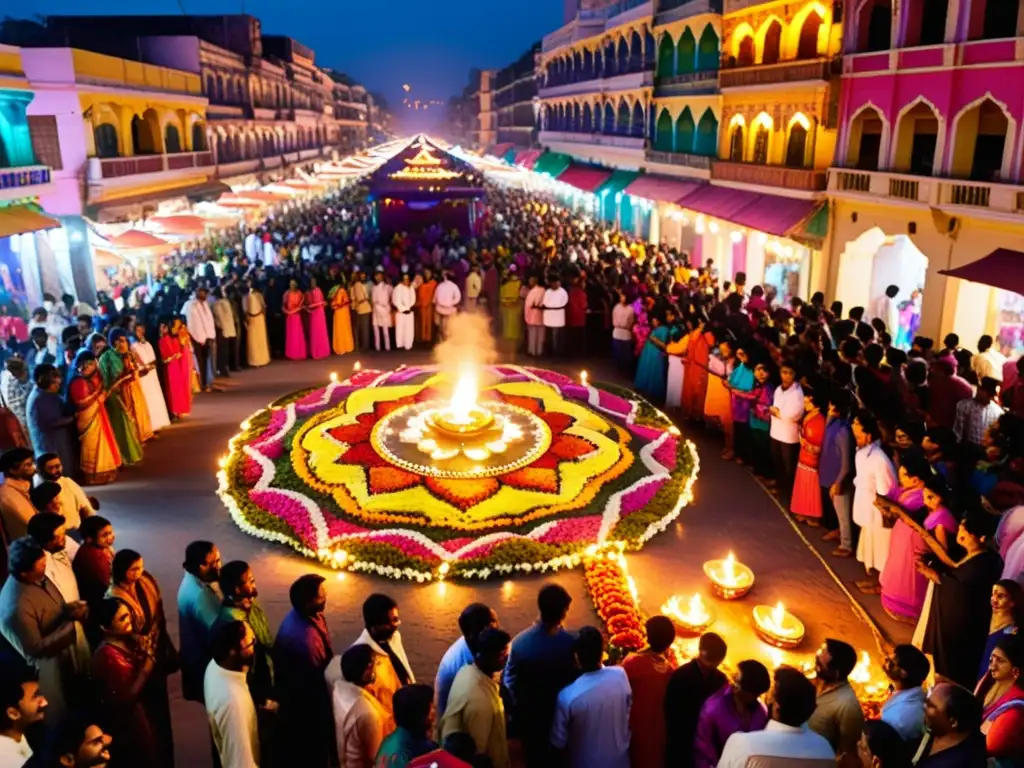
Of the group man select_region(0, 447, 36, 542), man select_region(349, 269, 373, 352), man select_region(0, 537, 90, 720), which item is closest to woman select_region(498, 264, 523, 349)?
man select_region(349, 269, 373, 352)

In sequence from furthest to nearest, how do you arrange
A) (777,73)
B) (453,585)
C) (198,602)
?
(777,73) < (453,585) < (198,602)

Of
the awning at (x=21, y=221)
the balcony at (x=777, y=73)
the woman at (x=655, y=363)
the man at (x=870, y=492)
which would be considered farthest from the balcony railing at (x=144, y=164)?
the man at (x=870, y=492)

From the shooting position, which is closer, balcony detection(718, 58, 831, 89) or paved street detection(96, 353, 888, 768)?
paved street detection(96, 353, 888, 768)

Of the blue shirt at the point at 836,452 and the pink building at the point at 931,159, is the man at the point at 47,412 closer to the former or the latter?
the blue shirt at the point at 836,452

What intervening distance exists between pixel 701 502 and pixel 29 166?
1745cm

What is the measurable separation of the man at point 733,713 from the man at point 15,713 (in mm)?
3628

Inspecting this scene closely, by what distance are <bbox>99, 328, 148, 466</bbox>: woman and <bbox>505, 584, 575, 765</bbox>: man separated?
24.7 feet

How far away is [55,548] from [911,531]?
677 cm

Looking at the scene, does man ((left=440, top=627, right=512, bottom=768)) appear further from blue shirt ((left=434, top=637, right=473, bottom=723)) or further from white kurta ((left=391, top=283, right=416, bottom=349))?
white kurta ((left=391, top=283, right=416, bottom=349))

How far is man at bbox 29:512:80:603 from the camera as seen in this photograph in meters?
5.70

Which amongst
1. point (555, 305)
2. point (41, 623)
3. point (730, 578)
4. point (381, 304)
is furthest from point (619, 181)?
point (41, 623)

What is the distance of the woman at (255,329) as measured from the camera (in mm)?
15406

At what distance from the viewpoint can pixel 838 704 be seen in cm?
480

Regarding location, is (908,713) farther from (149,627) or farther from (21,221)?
(21,221)
